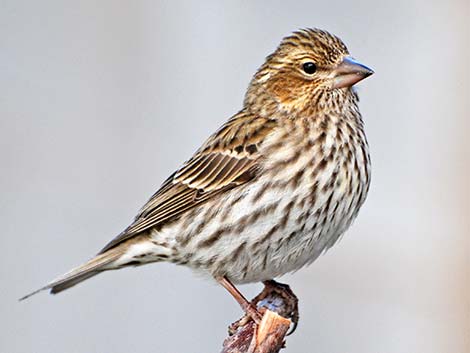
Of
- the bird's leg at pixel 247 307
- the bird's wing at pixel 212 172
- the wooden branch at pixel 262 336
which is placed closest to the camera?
the wooden branch at pixel 262 336

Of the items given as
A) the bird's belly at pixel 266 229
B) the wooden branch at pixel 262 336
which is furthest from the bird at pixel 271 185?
the wooden branch at pixel 262 336

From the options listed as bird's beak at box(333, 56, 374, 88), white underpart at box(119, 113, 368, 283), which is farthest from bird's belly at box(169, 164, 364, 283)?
bird's beak at box(333, 56, 374, 88)

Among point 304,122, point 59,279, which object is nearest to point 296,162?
point 304,122

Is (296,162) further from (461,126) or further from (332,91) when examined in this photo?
(461,126)

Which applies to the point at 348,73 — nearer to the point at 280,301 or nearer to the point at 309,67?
the point at 309,67

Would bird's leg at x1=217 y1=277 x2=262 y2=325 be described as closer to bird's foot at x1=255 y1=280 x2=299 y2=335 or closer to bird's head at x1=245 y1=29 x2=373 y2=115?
bird's foot at x1=255 y1=280 x2=299 y2=335

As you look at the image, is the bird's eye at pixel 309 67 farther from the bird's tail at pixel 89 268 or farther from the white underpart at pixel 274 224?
the bird's tail at pixel 89 268

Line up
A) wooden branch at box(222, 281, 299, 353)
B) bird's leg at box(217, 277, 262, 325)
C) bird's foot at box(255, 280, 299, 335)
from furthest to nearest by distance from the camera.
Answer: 1. bird's foot at box(255, 280, 299, 335)
2. bird's leg at box(217, 277, 262, 325)
3. wooden branch at box(222, 281, 299, 353)
